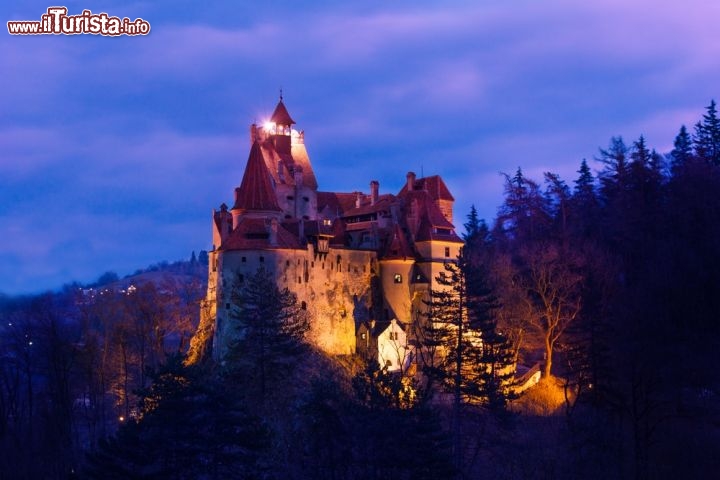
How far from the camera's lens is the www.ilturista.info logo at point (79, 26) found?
4874 cm

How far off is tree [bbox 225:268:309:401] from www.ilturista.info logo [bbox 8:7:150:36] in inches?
678

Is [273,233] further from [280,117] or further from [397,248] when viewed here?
[280,117]

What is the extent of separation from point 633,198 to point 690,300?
17.0 m

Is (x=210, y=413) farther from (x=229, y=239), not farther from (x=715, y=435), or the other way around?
(x=715, y=435)

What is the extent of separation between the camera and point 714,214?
60844 millimetres

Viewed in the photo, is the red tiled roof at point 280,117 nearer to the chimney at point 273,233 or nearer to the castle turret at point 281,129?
the castle turret at point 281,129

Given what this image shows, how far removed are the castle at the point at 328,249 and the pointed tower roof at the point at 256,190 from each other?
81 millimetres

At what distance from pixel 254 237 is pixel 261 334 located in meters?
7.89

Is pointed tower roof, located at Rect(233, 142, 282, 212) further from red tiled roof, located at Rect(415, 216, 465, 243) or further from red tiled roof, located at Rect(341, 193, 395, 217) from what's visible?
red tiled roof, located at Rect(415, 216, 465, 243)

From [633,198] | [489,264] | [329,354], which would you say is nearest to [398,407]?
[329,354]

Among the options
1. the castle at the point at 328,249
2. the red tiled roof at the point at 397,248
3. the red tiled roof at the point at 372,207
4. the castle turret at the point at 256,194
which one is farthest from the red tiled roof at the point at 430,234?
the castle turret at the point at 256,194

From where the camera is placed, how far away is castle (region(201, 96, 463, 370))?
56156mm

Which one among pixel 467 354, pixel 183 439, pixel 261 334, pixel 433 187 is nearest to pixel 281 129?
pixel 433 187

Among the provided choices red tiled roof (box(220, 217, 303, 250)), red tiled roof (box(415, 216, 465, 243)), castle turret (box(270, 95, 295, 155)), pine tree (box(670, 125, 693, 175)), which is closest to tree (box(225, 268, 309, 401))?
red tiled roof (box(220, 217, 303, 250))
